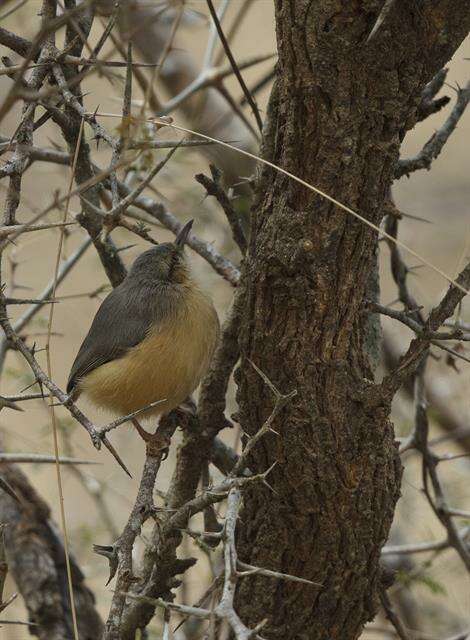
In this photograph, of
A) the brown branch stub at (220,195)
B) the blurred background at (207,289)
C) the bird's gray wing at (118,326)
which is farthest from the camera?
the blurred background at (207,289)

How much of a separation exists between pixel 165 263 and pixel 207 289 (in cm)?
51

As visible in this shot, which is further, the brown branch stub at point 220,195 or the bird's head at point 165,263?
the bird's head at point 165,263

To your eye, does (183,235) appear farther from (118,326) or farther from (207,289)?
(207,289)

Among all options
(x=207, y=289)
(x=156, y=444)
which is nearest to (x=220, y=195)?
(x=156, y=444)

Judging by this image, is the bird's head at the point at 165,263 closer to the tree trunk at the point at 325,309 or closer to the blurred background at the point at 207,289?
the blurred background at the point at 207,289

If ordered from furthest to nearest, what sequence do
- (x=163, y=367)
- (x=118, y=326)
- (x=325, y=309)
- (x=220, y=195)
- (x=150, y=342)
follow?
(x=118, y=326)
(x=150, y=342)
(x=163, y=367)
(x=220, y=195)
(x=325, y=309)

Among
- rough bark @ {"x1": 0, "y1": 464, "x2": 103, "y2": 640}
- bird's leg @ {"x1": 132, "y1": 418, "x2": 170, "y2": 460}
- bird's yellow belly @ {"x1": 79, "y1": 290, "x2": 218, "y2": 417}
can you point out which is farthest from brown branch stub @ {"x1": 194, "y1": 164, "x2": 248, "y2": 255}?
rough bark @ {"x1": 0, "y1": 464, "x2": 103, "y2": 640}

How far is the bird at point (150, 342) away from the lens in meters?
3.49

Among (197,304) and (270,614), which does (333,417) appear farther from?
(197,304)

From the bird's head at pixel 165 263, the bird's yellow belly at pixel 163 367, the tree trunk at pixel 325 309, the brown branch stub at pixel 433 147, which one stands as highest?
the bird's head at pixel 165 263

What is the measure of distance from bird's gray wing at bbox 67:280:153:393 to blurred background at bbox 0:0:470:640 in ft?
0.41

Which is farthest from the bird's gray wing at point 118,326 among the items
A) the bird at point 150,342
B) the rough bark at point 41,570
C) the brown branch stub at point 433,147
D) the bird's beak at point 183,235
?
the brown branch stub at point 433,147

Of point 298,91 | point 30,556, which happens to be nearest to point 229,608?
point 298,91

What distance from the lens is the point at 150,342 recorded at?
360 centimetres
